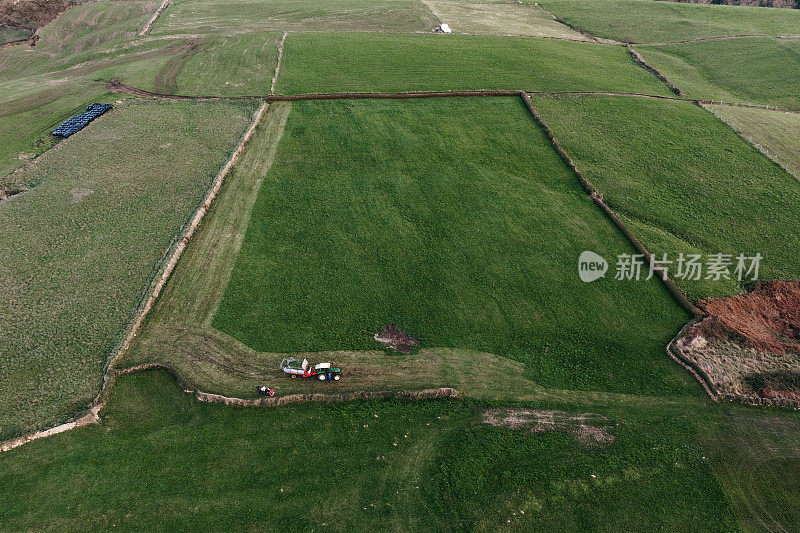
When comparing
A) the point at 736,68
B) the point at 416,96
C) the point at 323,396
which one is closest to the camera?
the point at 323,396

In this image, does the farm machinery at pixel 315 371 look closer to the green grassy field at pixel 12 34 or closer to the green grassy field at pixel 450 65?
the green grassy field at pixel 450 65

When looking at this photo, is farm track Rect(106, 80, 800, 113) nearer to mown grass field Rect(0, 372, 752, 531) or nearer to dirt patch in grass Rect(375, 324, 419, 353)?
dirt patch in grass Rect(375, 324, 419, 353)

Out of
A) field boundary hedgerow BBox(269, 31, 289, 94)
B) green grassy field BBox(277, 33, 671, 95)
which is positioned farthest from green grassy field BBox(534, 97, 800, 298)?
field boundary hedgerow BBox(269, 31, 289, 94)

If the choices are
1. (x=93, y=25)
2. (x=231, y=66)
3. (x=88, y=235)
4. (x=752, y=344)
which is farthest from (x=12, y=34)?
(x=752, y=344)

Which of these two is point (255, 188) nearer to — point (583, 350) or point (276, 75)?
point (276, 75)

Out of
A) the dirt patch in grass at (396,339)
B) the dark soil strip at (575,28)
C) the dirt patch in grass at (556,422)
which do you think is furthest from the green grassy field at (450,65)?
the dirt patch in grass at (556,422)

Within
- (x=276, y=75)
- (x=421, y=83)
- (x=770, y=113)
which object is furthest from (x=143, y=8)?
(x=770, y=113)

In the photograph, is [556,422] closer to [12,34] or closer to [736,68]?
[736,68]
